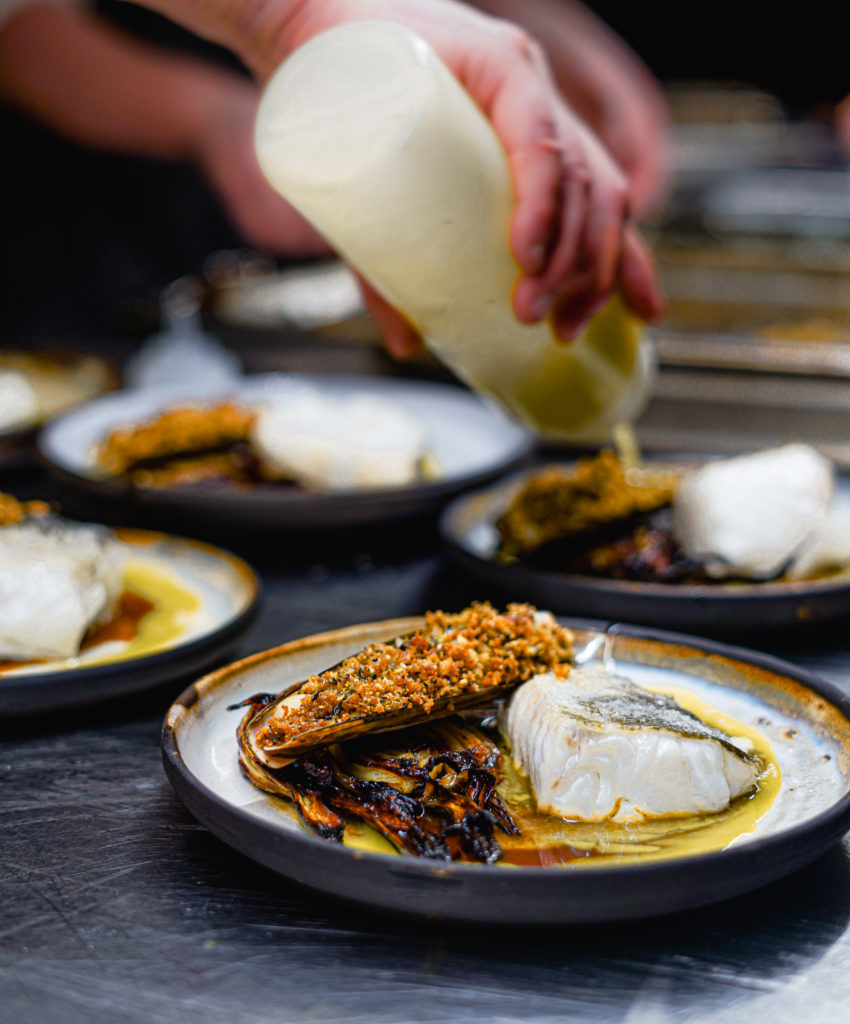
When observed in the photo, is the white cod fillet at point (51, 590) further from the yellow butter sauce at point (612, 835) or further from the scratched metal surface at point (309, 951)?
the yellow butter sauce at point (612, 835)

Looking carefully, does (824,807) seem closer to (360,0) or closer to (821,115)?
(360,0)

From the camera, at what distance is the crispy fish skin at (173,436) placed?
89.0 inches

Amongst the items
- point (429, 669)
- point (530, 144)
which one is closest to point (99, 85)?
point (530, 144)

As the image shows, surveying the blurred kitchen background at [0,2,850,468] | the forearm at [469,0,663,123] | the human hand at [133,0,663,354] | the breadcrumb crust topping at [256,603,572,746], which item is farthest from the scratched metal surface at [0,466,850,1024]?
the forearm at [469,0,663,123]

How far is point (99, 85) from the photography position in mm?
4195

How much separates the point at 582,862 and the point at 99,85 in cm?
401

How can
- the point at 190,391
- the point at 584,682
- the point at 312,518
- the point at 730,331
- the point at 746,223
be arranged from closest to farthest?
the point at 584,682 < the point at 312,518 < the point at 190,391 < the point at 730,331 < the point at 746,223

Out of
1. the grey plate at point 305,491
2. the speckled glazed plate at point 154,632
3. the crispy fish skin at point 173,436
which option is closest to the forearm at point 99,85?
the grey plate at point 305,491

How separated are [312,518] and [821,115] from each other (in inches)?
352

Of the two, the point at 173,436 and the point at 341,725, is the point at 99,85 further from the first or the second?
the point at 341,725

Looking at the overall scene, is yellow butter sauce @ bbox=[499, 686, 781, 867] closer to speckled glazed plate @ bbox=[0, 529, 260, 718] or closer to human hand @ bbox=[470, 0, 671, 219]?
speckled glazed plate @ bbox=[0, 529, 260, 718]

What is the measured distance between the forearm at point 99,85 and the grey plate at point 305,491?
5.36 ft

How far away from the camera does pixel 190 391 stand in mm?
2869

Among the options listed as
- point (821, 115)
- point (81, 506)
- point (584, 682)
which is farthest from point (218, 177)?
point (821, 115)
